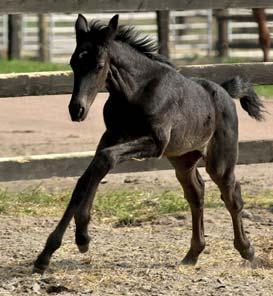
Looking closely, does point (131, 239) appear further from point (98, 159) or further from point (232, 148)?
point (98, 159)

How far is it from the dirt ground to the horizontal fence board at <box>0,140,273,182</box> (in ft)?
1.30

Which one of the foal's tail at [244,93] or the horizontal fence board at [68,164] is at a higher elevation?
the foal's tail at [244,93]

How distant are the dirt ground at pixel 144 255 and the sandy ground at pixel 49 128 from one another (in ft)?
1.58

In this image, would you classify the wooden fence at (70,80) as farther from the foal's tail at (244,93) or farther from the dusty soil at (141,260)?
the foal's tail at (244,93)

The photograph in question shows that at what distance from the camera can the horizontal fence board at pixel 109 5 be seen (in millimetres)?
7715

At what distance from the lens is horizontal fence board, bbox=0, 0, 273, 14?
7.71 meters

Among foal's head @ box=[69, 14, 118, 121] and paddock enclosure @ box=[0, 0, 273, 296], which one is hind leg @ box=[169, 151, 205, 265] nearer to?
paddock enclosure @ box=[0, 0, 273, 296]

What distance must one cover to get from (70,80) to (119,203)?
111 cm

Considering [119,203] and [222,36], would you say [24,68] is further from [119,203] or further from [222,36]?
[119,203]

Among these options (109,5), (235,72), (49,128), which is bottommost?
(49,128)

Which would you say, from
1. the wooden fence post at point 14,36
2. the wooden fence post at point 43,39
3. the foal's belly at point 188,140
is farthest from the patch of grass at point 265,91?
the wooden fence post at point 43,39

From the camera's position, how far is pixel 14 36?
20469 millimetres

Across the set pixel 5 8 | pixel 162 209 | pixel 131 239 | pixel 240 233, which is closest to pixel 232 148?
pixel 240 233

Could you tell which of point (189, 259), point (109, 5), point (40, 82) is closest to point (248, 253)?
point (189, 259)
